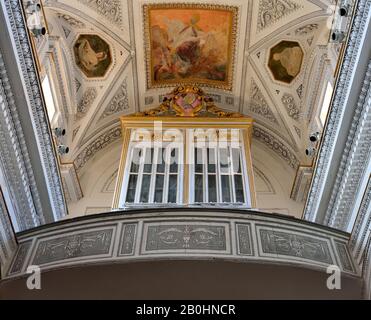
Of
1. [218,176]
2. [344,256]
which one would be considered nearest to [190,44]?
[218,176]

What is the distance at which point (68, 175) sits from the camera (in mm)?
12055

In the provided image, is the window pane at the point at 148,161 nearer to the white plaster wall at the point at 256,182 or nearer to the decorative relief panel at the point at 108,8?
the white plaster wall at the point at 256,182

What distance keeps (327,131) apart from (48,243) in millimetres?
5020

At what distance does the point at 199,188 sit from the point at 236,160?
3.78 feet

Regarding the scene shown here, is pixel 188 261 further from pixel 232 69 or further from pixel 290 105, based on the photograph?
pixel 232 69

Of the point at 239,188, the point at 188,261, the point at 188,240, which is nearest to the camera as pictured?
the point at 188,261

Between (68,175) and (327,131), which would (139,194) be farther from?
(327,131)

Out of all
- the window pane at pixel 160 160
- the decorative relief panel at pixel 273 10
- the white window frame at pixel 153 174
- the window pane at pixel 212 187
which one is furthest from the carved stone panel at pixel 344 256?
the decorative relief panel at pixel 273 10

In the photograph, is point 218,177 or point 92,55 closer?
point 218,177

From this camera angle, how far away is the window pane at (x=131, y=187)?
33.1 ft

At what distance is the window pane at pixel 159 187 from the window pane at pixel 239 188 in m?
1.39

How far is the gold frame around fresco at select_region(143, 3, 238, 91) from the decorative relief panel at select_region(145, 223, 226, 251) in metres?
6.34

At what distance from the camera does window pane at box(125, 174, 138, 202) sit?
1008cm

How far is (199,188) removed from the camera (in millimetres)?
10352
